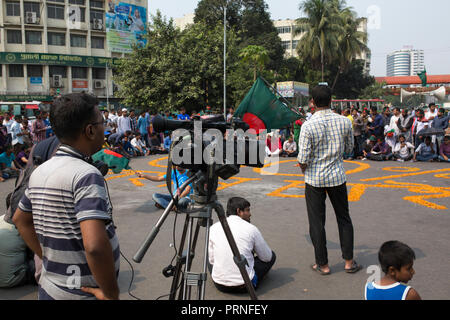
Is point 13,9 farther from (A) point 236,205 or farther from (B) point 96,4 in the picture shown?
(A) point 236,205

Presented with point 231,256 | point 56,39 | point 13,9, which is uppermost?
point 13,9

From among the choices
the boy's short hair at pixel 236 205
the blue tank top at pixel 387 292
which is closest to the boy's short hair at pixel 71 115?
the blue tank top at pixel 387 292

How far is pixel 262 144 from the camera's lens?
9.22 feet

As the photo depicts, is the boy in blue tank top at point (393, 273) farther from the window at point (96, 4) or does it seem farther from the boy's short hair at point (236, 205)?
the window at point (96, 4)

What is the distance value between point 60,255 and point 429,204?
Result: 7023 millimetres

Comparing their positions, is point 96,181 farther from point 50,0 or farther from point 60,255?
point 50,0

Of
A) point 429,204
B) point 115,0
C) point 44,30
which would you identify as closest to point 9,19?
point 44,30

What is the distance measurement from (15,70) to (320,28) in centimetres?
3138

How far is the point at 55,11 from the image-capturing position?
4306cm

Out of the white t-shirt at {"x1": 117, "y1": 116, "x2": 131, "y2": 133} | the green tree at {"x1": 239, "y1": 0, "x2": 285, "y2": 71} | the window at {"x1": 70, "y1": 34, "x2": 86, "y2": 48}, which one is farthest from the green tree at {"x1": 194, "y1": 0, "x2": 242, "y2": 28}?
the white t-shirt at {"x1": 117, "y1": 116, "x2": 131, "y2": 133}

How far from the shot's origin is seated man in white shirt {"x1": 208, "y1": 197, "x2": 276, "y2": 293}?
388cm

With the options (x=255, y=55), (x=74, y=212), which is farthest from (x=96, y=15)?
(x=74, y=212)

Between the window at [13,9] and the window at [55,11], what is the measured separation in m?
2.84
